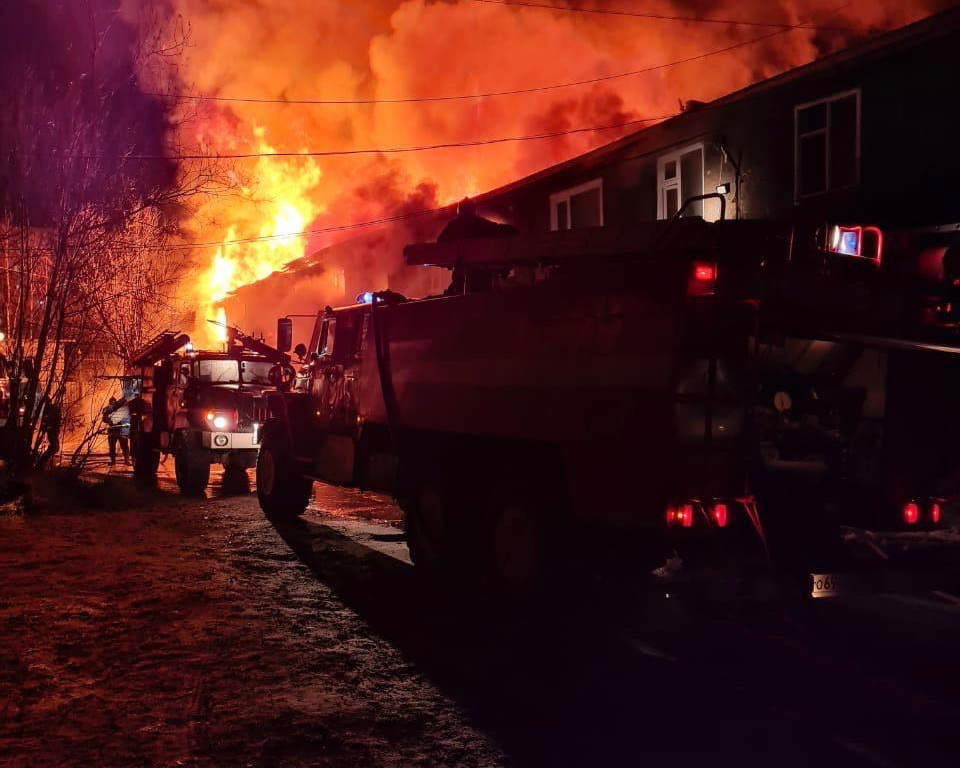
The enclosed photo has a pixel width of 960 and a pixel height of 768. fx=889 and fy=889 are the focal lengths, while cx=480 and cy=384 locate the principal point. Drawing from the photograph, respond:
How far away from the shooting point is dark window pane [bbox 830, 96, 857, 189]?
14801 millimetres

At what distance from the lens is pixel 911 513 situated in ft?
20.0

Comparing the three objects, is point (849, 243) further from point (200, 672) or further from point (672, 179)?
point (672, 179)

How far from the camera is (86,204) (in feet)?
37.2

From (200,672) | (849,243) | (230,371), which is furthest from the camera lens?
(230,371)

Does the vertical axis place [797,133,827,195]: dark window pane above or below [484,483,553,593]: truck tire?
above

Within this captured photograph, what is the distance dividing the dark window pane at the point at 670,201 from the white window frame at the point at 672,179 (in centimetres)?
2

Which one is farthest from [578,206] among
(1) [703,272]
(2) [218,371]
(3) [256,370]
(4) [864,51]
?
(1) [703,272]

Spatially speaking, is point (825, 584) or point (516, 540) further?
point (516, 540)

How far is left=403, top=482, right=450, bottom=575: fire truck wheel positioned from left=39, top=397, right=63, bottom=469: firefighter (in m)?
6.92

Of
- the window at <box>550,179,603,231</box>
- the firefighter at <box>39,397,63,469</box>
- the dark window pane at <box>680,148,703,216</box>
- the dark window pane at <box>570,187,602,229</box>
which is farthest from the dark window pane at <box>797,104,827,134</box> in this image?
the firefighter at <box>39,397,63,469</box>

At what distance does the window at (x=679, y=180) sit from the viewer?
18.0 meters

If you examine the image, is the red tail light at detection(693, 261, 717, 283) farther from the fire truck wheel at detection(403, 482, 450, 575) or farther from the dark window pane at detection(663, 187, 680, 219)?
the dark window pane at detection(663, 187, 680, 219)

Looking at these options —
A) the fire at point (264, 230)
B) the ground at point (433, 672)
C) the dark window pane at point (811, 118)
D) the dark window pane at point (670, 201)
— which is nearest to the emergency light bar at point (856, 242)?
the ground at point (433, 672)

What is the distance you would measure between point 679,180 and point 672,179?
28 centimetres
